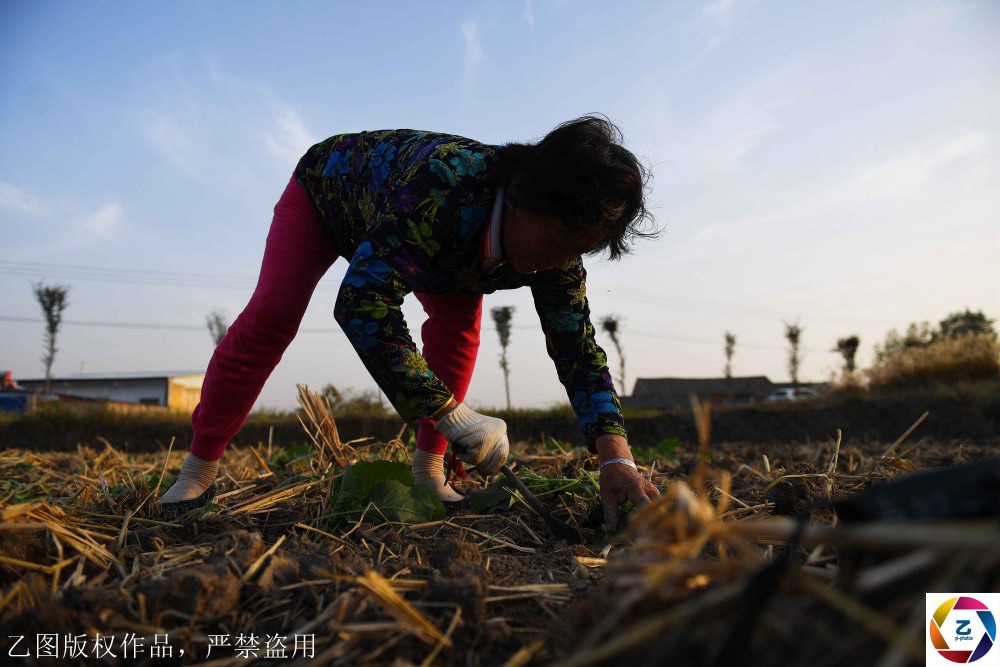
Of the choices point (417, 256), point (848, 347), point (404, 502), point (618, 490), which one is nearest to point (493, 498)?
point (404, 502)

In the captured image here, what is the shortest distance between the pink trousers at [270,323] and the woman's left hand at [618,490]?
691 mm

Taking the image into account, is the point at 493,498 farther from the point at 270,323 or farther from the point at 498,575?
the point at 270,323

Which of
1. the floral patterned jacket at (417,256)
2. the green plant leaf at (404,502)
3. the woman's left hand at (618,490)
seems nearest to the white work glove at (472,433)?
the floral patterned jacket at (417,256)

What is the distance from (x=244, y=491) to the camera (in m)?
2.20

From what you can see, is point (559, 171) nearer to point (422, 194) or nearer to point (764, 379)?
point (422, 194)

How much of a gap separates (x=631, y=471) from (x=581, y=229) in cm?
66

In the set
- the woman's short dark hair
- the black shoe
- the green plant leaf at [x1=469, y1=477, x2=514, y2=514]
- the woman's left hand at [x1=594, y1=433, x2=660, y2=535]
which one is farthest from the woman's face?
the black shoe

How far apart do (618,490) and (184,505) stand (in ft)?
4.42

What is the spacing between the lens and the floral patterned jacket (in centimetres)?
158

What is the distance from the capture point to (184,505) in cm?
196

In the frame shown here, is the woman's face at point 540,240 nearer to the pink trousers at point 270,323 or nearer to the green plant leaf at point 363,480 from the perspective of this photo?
the pink trousers at point 270,323

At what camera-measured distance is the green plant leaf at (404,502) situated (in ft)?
5.53

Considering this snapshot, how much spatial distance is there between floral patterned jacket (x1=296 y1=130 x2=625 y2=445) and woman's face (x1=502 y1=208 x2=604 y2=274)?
10 cm

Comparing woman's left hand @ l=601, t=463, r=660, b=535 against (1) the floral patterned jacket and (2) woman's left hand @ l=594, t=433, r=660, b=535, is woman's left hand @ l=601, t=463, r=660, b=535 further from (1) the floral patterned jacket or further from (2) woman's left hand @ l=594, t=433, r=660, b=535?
(1) the floral patterned jacket
